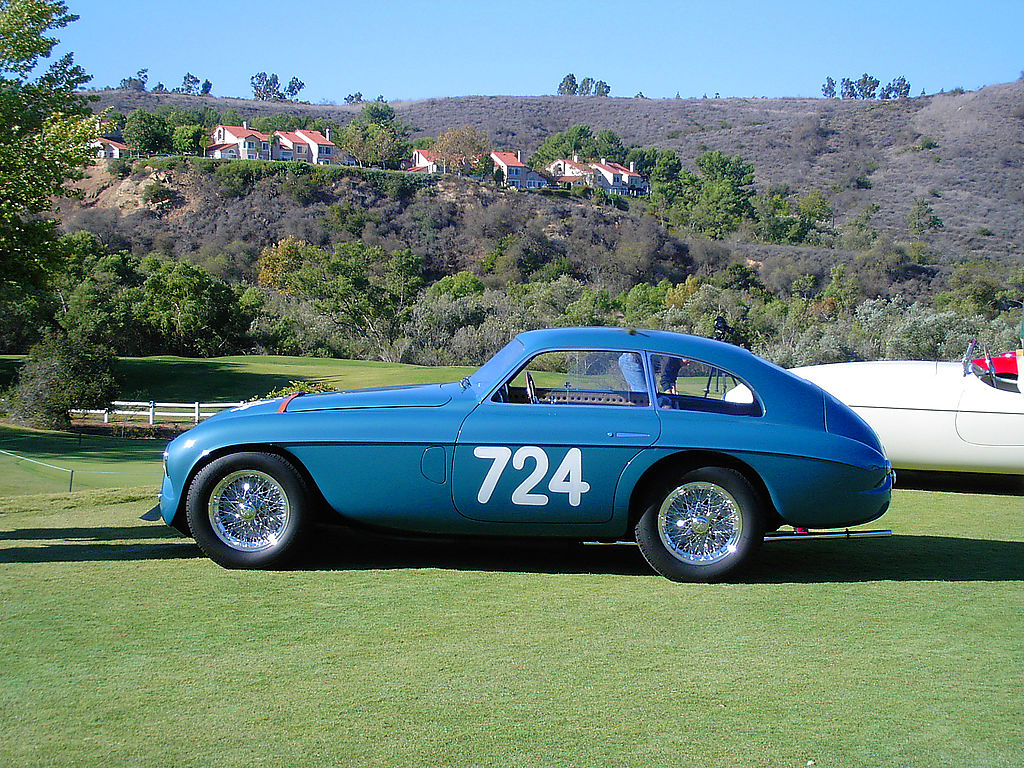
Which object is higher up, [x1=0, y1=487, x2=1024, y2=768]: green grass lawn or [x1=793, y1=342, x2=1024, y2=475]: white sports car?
[x1=793, y1=342, x2=1024, y2=475]: white sports car

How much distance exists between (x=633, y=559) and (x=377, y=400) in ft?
6.07

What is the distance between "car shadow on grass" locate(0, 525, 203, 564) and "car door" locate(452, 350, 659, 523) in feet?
6.10

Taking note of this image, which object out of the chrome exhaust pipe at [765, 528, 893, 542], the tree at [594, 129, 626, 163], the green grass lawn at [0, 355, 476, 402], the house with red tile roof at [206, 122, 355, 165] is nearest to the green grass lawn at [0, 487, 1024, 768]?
the chrome exhaust pipe at [765, 528, 893, 542]

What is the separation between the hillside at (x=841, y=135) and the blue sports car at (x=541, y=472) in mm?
79071

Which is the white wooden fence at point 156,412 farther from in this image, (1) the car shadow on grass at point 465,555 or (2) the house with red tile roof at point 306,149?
(2) the house with red tile roof at point 306,149

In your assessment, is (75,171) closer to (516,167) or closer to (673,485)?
(673,485)

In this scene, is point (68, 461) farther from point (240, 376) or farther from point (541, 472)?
point (240, 376)

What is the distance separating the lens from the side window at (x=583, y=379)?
5773 millimetres

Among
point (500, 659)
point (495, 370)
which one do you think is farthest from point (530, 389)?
point (500, 659)

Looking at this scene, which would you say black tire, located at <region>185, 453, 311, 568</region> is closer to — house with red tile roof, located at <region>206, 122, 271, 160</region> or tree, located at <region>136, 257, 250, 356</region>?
tree, located at <region>136, 257, 250, 356</region>

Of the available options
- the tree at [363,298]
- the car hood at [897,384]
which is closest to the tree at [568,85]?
the tree at [363,298]

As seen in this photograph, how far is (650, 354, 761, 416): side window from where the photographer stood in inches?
A: 224

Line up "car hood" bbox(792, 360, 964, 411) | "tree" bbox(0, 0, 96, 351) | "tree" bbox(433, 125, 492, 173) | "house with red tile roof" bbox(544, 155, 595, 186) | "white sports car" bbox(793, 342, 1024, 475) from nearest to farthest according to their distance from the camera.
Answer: "white sports car" bbox(793, 342, 1024, 475), "car hood" bbox(792, 360, 964, 411), "tree" bbox(0, 0, 96, 351), "tree" bbox(433, 125, 492, 173), "house with red tile roof" bbox(544, 155, 595, 186)

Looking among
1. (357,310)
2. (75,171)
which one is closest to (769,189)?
(357,310)
